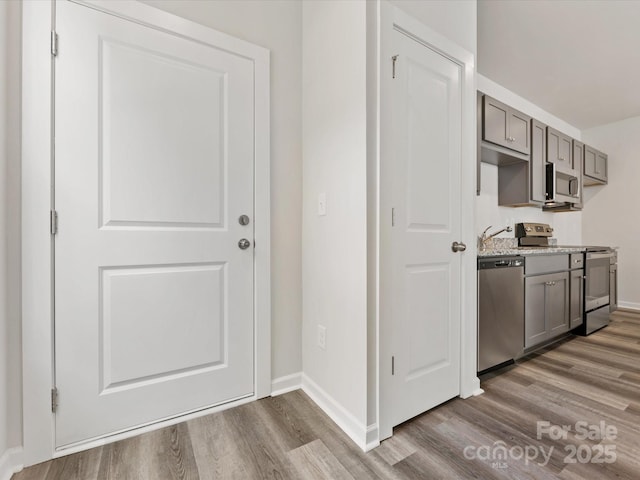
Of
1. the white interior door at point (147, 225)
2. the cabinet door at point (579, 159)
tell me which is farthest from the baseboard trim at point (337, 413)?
the cabinet door at point (579, 159)

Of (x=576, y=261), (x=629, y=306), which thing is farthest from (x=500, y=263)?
(x=629, y=306)

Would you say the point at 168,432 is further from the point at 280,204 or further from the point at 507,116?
the point at 507,116

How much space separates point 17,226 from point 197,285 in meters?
0.77

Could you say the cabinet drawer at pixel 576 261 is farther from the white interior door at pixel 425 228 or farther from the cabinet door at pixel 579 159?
the white interior door at pixel 425 228

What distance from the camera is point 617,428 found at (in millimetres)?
1530

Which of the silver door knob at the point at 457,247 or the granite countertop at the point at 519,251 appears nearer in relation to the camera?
the silver door knob at the point at 457,247

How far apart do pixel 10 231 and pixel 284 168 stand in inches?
51.7

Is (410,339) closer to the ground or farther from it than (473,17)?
closer to the ground

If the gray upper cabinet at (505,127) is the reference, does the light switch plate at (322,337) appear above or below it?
below

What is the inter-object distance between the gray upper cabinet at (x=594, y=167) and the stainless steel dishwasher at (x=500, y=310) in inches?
107

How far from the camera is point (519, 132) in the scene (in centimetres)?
279

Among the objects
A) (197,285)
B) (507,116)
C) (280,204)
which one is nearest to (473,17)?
(507,116)

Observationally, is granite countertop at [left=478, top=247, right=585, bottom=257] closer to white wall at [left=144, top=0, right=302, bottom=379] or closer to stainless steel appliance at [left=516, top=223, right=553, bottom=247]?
stainless steel appliance at [left=516, top=223, right=553, bottom=247]

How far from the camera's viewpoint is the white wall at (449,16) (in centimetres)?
157
